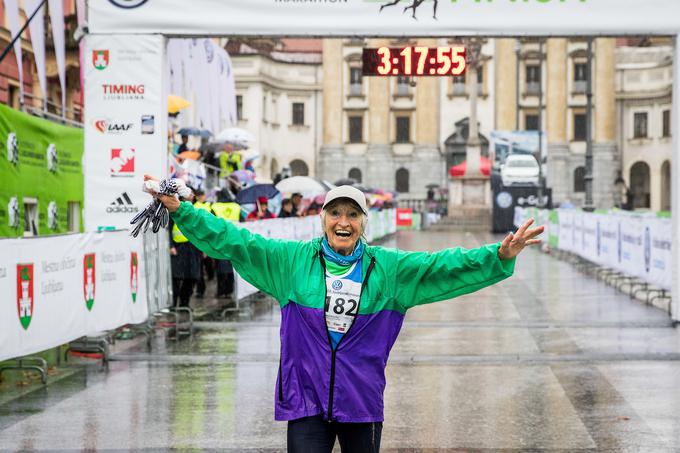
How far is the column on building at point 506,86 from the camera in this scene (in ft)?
283

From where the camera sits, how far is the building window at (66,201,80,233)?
64.7 feet

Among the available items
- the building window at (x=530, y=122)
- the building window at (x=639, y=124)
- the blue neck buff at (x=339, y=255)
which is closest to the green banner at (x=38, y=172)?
the blue neck buff at (x=339, y=255)

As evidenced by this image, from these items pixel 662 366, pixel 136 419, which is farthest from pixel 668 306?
pixel 136 419

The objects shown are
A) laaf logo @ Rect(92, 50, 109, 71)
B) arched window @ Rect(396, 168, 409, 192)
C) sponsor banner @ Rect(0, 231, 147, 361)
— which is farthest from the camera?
arched window @ Rect(396, 168, 409, 192)

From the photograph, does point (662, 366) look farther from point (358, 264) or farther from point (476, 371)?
point (358, 264)

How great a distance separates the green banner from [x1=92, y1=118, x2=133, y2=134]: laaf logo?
1.65 m

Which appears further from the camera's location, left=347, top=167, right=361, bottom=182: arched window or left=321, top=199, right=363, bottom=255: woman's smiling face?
left=347, top=167, right=361, bottom=182: arched window

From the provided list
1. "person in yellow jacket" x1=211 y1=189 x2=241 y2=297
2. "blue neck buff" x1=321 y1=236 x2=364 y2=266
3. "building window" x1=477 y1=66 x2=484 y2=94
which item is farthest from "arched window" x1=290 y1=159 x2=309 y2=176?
"blue neck buff" x1=321 y1=236 x2=364 y2=266

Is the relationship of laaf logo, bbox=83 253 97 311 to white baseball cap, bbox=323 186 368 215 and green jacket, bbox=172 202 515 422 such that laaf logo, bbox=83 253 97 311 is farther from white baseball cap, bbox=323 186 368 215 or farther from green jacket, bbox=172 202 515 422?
white baseball cap, bbox=323 186 368 215

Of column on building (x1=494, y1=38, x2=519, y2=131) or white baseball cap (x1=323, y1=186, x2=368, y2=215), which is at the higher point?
column on building (x1=494, y1=38, x2=519, y2=131)

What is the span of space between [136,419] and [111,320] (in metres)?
4.14

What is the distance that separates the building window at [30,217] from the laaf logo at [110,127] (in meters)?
2.65

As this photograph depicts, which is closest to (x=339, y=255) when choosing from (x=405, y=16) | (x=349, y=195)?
(x=349, y=195)

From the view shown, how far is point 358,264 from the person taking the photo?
491 cm
